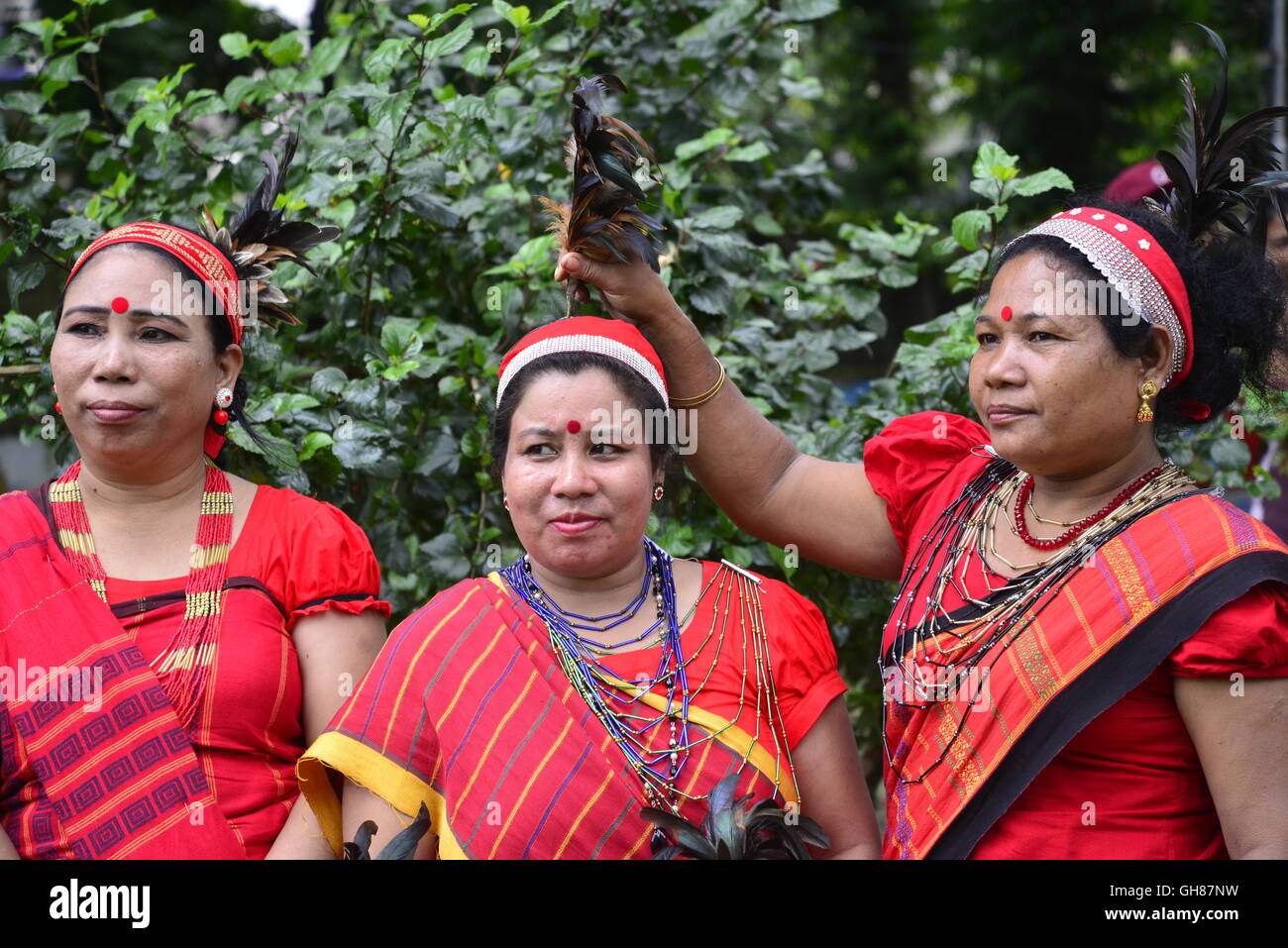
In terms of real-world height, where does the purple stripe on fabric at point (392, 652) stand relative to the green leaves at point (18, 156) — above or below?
below

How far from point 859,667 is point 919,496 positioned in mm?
1182

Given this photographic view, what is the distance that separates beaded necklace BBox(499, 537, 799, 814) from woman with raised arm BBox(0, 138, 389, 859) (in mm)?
450

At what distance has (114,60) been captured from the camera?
10.6 meters

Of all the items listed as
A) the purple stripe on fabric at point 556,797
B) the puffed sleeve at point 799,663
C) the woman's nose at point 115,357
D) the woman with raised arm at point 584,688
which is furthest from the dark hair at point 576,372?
the woman's nose at point 115,357

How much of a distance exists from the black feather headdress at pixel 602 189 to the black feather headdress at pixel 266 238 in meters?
0.65

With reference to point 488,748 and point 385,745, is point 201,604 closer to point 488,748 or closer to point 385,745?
point 385,745

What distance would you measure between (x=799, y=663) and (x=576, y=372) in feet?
2.36

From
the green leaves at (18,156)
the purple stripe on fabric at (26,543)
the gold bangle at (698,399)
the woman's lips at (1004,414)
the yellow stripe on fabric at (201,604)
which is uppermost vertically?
the green leaves at (18,156)

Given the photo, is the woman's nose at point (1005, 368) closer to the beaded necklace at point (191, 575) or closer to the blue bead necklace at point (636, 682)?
the blue bead necklace at point (636, 682)

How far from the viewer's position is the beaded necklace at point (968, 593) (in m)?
2.41

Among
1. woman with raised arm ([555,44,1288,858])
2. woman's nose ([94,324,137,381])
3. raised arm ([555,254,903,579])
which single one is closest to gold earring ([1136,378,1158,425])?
woman with raised arm ([555,44,1288,858])

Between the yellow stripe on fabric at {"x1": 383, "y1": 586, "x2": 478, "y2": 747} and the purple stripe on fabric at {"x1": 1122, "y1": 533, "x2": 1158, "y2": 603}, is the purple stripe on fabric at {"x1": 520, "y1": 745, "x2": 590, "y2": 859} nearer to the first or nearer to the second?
the yellow stripe on fabric at {"x1": 383, "y1": 586, "x2": 478, "y2": 747}

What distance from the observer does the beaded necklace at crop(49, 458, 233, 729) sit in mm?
2496

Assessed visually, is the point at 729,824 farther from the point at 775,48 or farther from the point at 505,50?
the point at 505,50
